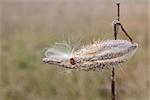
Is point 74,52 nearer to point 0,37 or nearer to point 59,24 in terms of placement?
point 0,37

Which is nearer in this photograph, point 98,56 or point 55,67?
point 98,56

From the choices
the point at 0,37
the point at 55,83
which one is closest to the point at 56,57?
the point at 55,83

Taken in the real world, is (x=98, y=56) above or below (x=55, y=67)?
below

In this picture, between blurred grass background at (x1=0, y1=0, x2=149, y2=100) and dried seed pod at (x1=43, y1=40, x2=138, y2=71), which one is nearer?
dried seed pod at (x1=43, y1=40, x2=138, y2=71)

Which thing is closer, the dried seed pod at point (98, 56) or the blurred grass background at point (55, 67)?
the dried seed pod at point (98, 56)
